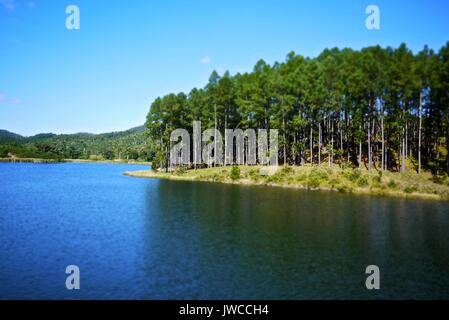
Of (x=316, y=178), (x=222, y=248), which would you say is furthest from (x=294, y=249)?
(x=316, y=178)

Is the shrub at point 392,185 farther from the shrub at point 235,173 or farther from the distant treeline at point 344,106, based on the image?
the shrub at point 235,173

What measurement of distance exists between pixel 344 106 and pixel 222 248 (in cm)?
4889

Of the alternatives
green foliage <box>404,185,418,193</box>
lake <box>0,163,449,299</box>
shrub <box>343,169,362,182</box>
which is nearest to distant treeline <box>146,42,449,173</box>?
shrub <box>343,169,362,182</box>

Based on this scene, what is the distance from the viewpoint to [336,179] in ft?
197

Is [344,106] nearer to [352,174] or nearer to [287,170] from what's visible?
[352,174]

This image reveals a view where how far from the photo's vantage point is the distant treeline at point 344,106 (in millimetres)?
58938

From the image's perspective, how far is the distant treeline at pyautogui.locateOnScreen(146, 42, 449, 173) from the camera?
5894 cm

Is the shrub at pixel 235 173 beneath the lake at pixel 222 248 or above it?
above

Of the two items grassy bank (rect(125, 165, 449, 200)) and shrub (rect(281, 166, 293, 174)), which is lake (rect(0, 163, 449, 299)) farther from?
shrub (rect(281, 166, 293, 174))

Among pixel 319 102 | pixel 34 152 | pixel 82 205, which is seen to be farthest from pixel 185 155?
pixel 34 152

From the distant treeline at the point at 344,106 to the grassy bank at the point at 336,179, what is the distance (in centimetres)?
439

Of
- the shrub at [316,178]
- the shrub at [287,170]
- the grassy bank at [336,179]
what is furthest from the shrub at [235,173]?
the shrub at [316,178]
